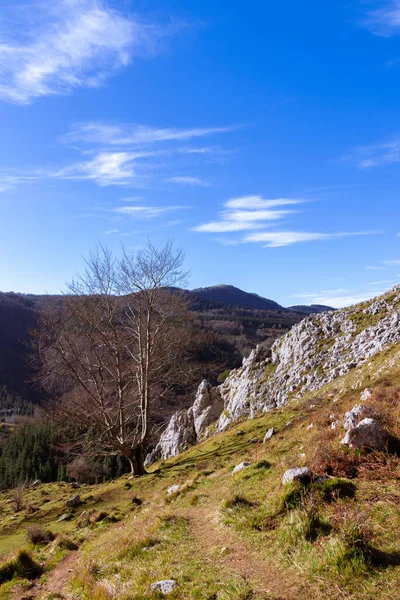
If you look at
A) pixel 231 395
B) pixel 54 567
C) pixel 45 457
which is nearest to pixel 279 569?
pixel 54 567

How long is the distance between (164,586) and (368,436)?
21.6 feet

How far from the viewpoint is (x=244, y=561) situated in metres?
7.17

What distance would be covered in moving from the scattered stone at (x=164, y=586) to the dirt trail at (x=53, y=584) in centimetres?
422

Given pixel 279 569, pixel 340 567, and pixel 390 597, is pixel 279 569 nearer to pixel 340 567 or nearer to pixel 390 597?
pixel 340 567

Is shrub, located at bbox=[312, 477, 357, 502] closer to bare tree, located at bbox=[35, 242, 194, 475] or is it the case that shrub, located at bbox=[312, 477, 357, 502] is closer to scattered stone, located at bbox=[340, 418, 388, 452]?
scattered stone, located at bbox=[340, 418, 388, 452]

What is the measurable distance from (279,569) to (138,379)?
22844mm

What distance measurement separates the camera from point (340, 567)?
5.77m

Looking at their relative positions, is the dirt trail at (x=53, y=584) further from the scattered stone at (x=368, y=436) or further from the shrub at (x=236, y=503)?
the scattered stone at (x=368, y=436)

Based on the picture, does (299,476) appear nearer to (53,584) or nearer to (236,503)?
(236,503)

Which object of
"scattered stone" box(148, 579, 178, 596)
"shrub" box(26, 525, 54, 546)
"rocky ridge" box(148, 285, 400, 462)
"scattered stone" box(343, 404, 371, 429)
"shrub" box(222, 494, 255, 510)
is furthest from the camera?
"rocky ridge" box(148, 285, 400, 462)

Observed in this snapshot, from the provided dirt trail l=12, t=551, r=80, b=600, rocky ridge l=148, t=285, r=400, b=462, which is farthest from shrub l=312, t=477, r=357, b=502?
rocky ridge l=148, t=285, r=400, b=462

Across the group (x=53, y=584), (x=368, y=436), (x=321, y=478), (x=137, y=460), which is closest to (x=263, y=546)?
(x=321, y=478)

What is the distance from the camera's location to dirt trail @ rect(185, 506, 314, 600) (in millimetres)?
5816

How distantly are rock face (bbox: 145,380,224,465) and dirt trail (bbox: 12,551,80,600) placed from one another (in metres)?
36.4
